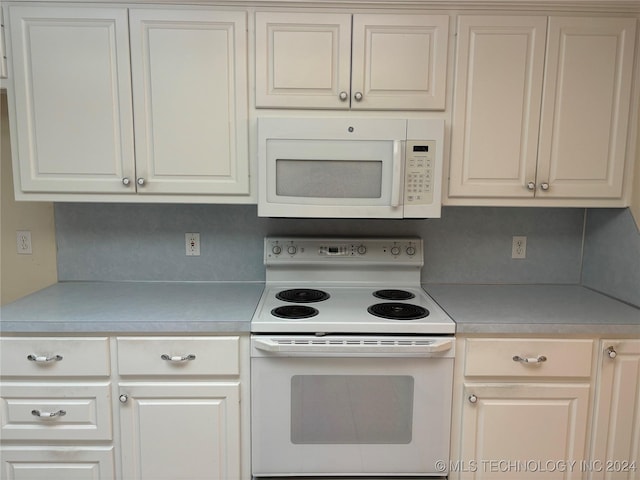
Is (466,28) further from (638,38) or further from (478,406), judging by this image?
(478,406)

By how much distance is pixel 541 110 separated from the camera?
63.1 inches

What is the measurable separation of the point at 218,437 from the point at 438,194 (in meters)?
1.30

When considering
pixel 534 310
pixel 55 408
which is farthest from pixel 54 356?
pixel 534 310

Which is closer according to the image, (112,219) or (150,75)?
(150,75)

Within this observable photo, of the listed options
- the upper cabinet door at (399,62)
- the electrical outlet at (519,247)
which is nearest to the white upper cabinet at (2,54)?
the upper cabinet door at (399,62)

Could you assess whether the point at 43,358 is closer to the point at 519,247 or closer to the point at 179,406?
the point at 179,406

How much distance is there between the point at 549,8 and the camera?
5.09ft

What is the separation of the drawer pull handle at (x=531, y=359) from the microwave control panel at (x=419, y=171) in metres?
0.68

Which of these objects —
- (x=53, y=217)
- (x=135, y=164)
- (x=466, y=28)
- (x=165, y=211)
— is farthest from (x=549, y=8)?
(x=53, y=217)

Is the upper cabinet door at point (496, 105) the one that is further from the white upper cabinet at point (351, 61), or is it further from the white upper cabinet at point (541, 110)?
the white upper cabinet at point (351, 61)

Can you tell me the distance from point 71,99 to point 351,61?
115 cm

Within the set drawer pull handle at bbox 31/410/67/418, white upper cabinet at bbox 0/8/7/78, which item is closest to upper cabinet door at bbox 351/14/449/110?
white upper cabinet at bbox 0/8/7/78

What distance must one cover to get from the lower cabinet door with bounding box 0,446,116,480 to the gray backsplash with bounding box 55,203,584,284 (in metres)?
0.80

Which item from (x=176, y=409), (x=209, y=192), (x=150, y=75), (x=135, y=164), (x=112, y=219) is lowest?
(x=176, y=409)
